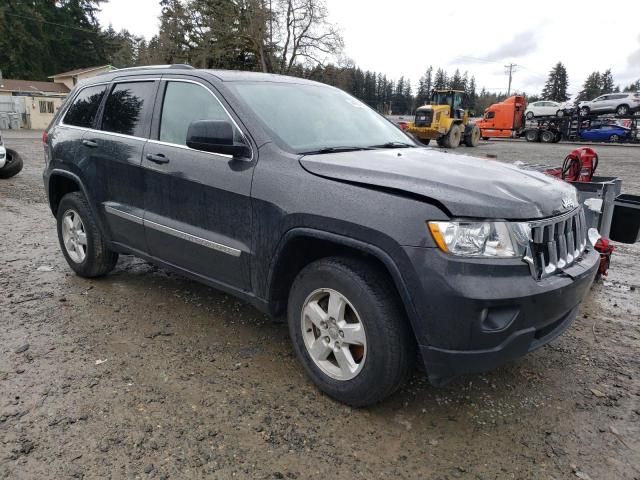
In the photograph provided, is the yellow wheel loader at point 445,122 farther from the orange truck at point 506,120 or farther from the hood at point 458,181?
the hood at point 458,181

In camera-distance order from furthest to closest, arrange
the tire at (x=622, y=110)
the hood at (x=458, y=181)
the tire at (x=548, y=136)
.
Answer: the tire at (x=548, y=136), the tire at (x=622, y=110), the hood at (x=458, y=181)

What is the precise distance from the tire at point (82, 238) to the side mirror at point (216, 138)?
1.84 m

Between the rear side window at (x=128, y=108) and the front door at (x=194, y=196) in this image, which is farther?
the rear side window at (x=128, y=108)

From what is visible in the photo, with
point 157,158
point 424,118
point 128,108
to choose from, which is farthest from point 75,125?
point 424,118

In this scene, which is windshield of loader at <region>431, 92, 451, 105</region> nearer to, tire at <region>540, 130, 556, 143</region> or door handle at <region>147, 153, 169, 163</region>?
tire at <region>540, 130, 556, 143</region>

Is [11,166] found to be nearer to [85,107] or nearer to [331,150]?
[85,107]

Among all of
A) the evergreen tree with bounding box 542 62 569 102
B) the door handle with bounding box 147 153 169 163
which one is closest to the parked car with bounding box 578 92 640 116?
the door handle with bounding box 147 153 169 163

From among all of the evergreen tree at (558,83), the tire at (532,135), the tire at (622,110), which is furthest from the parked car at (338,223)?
the evergreen tree at (558,83)

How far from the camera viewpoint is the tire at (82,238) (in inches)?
171

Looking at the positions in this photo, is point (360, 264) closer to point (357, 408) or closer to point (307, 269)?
point (307, 269)

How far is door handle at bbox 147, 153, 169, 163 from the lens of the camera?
346 centimetres

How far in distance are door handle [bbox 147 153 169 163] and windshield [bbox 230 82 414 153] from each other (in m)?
0.71

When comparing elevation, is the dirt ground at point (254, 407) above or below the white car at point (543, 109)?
below

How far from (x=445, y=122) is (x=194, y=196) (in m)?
22.0
